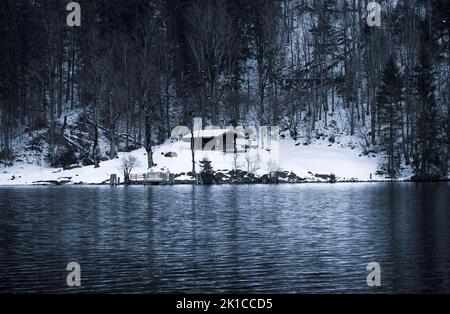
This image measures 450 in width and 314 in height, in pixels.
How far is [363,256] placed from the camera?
2211 cm

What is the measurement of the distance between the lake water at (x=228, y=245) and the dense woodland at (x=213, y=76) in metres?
34.3

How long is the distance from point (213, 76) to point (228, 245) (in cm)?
5527

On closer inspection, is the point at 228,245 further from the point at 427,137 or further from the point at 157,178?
the point at 427,137

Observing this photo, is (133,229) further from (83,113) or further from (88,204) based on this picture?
(83,113)

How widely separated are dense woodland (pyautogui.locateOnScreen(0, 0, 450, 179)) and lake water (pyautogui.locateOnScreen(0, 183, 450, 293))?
3429 centimetres

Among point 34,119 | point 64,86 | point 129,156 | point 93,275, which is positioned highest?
point 64,86

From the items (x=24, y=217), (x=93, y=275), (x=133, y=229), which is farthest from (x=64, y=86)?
(x=93, y=275)

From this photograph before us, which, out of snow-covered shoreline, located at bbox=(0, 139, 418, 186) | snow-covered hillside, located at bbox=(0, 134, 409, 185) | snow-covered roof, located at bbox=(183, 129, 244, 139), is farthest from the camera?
snow-covered roof, located at bbox=(183, 129, 244, 139)

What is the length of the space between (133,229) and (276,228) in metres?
6.83

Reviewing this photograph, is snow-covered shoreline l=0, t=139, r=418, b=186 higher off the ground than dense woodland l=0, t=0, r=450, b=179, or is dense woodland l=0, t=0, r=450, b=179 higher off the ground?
dense woodland l=0, t=0, r=450, b=179

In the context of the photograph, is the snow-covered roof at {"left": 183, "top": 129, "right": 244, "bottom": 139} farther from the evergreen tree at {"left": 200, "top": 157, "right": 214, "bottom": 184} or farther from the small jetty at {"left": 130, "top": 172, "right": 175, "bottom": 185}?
the small jetty at {"left": 130, "top": 172, "right": 175, "bottom": 185}

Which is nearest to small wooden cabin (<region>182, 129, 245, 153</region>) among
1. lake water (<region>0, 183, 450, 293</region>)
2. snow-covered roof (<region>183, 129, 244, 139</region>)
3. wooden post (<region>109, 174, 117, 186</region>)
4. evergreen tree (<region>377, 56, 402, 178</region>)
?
snow-covered roof (<region>183, 129, 244, 139</region>)

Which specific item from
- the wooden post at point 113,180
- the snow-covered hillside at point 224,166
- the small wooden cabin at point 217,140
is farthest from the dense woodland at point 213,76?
the wooden post at point 113,180

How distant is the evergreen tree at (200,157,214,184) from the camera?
6856 cm
